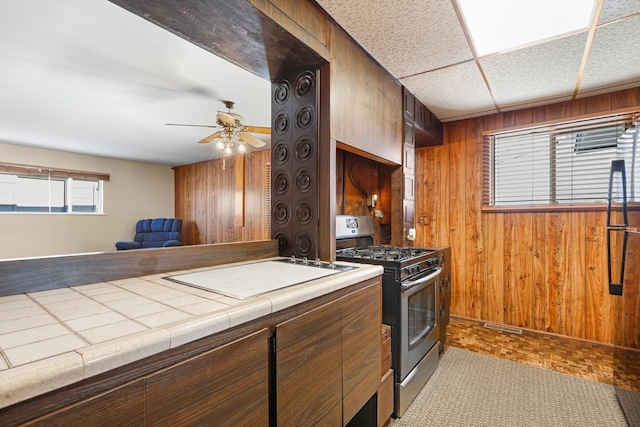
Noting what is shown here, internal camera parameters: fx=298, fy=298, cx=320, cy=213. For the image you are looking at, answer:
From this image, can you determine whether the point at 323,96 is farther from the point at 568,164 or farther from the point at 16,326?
the point at 568,164

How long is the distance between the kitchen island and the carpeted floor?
838mm

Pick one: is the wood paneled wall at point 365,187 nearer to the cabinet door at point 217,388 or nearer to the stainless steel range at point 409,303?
the stainless steel range at point 409,303

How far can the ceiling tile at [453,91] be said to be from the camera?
7.50ft

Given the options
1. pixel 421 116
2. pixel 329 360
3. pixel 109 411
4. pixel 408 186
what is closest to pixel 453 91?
pixel 421 116

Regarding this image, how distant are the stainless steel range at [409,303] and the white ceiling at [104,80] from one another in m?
1.68

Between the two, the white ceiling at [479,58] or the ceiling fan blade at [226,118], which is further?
the ceiling fan blade at [226,118]

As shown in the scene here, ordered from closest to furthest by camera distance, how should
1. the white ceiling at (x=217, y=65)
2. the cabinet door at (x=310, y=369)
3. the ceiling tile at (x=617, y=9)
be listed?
the cabinet door at (x=310, y=369) < the ceiling tile at (x=617, y=9) < the white ceiling at (x=217, y=65)

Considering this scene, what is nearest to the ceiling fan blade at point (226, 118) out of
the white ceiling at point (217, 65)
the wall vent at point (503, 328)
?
the white ceiling at point (217, 65)

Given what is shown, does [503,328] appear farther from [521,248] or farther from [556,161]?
[556,161]

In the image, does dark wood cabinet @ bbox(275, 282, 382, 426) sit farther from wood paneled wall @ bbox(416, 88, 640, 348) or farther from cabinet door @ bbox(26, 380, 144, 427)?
wood paneled wall @ bbox(416, 88, 640, 348)

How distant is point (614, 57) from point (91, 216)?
715 centimetres

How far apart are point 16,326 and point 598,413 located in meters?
2.74

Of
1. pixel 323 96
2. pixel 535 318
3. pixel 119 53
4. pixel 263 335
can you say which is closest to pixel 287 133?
pixel 323 96

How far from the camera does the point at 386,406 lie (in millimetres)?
1642
